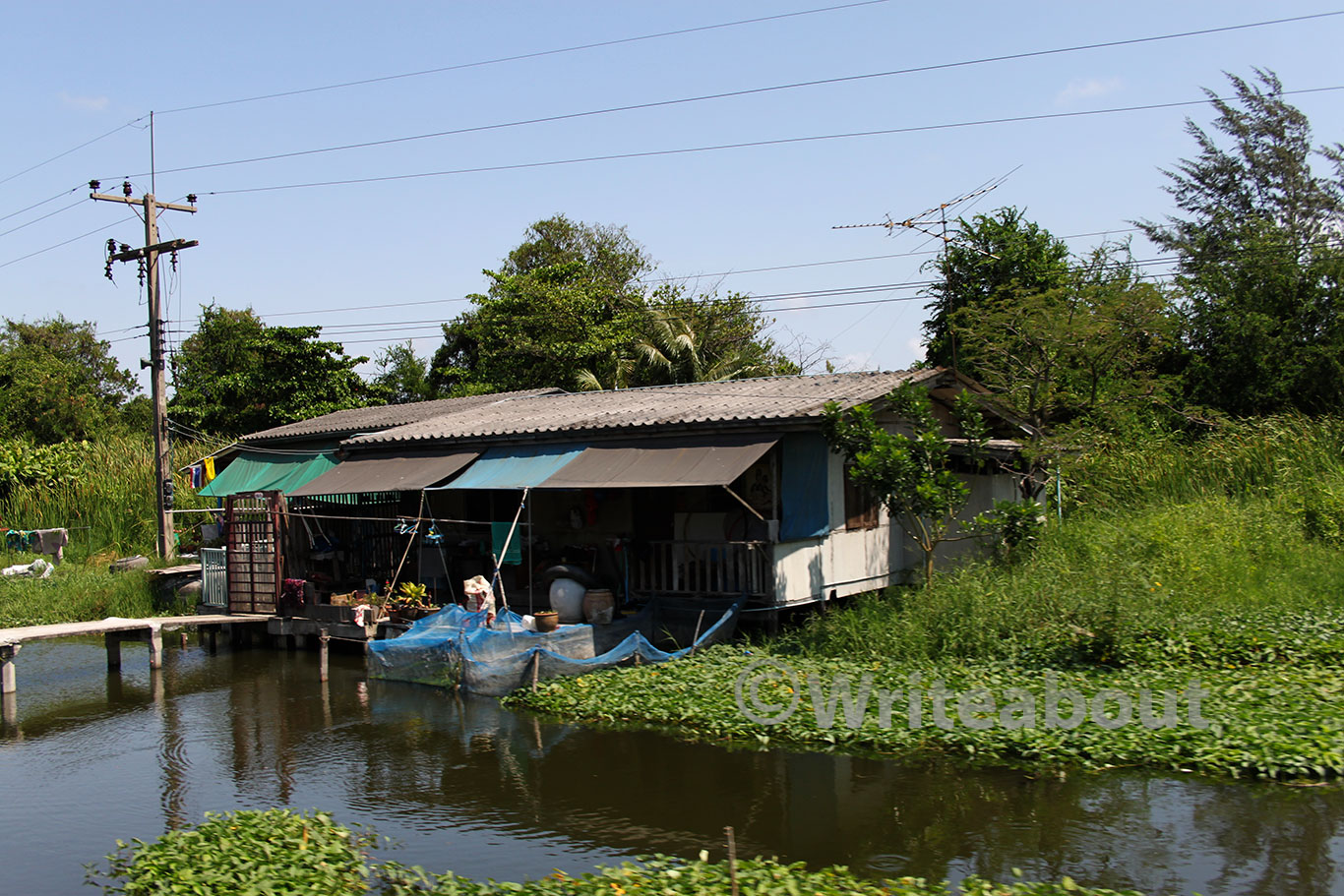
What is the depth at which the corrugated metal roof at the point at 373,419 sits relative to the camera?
73.9 ft

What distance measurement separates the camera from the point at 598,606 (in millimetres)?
15008

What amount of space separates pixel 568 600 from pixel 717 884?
8428 mm

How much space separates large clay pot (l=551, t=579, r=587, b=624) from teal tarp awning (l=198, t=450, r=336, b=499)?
8.56 metres

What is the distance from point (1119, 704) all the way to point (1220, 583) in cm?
505

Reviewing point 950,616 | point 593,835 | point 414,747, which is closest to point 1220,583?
point 950,616

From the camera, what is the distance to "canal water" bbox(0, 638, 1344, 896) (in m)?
7.91

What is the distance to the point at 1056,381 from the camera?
21.5 metres

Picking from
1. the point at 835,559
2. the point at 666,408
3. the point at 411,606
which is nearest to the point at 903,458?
the point at 835,559

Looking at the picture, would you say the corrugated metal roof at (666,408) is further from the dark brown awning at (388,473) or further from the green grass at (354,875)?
the green grass at (354,875)

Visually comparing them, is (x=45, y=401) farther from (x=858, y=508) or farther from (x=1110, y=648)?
(x=1110, y=648)

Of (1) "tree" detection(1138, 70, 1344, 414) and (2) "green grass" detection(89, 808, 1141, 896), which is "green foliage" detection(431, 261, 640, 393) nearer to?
(1) "tree" detection(1138, 70, 1344, 414)

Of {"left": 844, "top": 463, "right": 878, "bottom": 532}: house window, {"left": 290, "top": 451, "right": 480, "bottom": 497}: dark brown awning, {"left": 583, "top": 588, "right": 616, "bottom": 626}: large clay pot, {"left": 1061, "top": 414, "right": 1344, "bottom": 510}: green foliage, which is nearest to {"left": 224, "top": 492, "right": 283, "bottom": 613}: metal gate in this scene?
{"left": 290, "top": 451, "right": 480, "bottom": 497}: dark brown awning

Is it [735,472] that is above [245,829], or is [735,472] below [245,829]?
above

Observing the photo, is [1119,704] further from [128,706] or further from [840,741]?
[128,706]
